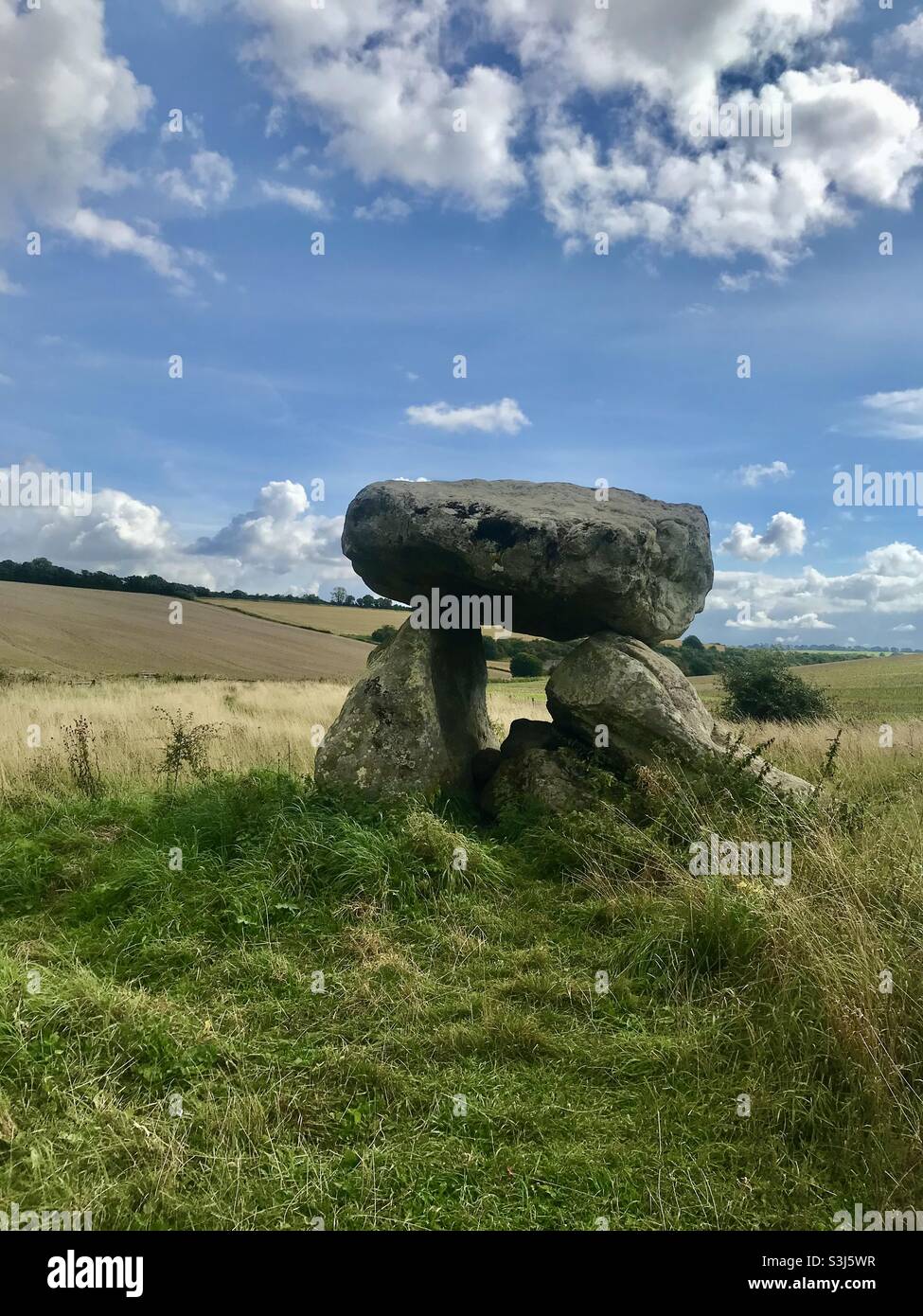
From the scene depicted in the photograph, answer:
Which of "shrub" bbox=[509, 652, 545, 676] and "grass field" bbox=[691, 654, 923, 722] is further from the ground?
"shrub" bbox=[509, 652, 545, 676]

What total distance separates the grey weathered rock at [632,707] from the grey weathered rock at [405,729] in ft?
4.32

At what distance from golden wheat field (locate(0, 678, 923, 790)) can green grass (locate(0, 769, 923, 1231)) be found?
4.17m

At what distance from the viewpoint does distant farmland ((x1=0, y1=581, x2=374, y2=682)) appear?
105ft

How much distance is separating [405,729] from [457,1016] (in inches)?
164

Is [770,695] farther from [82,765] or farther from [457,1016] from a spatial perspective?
[457,1016]

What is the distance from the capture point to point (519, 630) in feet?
35.6

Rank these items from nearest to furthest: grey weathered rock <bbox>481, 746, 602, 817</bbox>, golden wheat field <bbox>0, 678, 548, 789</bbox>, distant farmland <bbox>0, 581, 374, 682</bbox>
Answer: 1. grey weathered rock <bbox>481, 746, 602, 817</bbox>
2. golden wheat field <bbox>0, 678, 548, 789</bbox>
3. distant farmland <bbox>0, 581, 374, 682</bbox>

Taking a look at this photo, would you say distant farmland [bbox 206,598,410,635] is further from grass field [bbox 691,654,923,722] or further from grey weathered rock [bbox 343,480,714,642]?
grey weathered rock [bbox 343,480,714,642]

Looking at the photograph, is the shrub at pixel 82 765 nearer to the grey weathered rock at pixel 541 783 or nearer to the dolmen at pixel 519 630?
the dolmen at pixel 519 630

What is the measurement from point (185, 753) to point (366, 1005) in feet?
21.4

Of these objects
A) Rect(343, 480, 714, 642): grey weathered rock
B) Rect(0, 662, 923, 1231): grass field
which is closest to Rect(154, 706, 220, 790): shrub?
Rect(0, 662, 923, 1231): grass field

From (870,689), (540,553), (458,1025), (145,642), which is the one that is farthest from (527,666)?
(458,1025)

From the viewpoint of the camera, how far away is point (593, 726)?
957 cm
